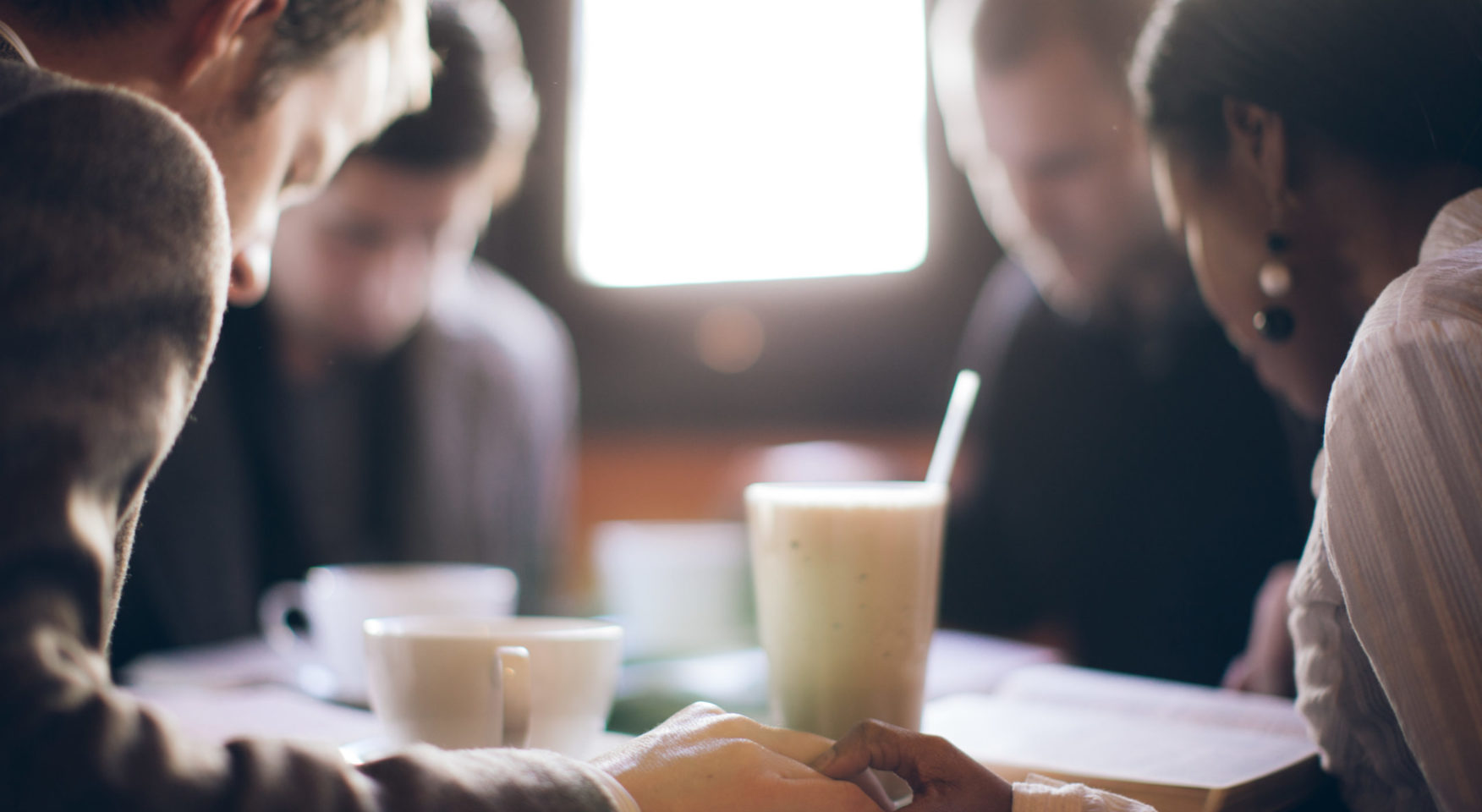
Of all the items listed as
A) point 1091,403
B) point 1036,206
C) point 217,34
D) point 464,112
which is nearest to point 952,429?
point 217,34

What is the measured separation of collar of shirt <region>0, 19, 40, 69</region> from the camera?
1.44 feet

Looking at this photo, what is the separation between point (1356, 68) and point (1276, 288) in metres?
0.17

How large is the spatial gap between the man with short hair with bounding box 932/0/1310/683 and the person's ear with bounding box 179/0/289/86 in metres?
0.85

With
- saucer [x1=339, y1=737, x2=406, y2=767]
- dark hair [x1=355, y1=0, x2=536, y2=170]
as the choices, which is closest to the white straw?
saucer [x1=339, y1=737, x2=406, y2=767]

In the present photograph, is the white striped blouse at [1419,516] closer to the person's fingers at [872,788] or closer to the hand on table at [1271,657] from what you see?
the person's fingers at [872,788]

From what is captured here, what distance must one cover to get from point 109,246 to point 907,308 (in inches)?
61.9

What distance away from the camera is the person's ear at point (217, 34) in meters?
0.55

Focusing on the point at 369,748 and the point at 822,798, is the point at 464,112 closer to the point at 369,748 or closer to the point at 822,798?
the point at 369,748

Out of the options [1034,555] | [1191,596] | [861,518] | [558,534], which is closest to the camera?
[861,518]

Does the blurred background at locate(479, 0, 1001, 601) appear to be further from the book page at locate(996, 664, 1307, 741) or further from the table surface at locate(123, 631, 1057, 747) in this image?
the book page at locate(996, 664, 1307, 741)

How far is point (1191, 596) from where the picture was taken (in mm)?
1337

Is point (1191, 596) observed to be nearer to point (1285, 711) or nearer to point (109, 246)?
point (1285, 711)

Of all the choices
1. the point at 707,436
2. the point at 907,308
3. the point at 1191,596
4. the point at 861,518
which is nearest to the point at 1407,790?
the point at 861,518

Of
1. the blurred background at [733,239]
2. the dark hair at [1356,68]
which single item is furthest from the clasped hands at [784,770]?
the blurred background at [733,239]
